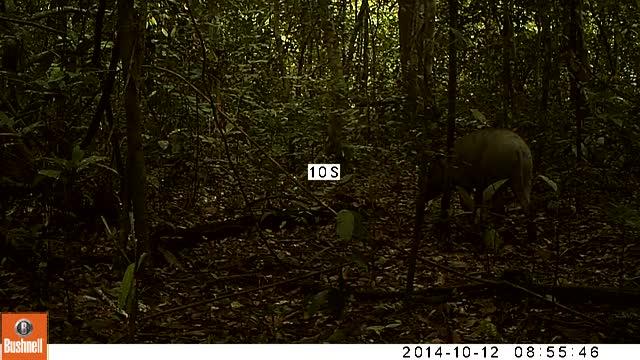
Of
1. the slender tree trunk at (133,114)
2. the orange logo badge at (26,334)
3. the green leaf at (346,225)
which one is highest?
the slender tree trunk at (133,114)

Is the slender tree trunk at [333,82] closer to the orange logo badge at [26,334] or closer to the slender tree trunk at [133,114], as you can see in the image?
the slender tree trunk at [133,114]

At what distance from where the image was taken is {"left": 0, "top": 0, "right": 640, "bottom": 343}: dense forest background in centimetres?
223

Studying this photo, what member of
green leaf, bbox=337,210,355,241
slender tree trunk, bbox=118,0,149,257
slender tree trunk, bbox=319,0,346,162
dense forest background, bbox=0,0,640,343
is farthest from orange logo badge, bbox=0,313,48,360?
slender tree trunk, bbox=319,0,346,162

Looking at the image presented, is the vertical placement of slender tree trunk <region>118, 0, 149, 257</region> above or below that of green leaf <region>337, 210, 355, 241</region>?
above

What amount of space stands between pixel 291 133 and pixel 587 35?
2.02m

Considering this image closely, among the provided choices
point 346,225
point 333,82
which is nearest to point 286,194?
point 333,82

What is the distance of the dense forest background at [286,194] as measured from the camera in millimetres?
2230

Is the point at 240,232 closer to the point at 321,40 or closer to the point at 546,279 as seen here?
the point at 546,279

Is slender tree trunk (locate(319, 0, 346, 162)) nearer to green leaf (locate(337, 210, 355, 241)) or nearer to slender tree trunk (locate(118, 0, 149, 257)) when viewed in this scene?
slender tree trunk (locate(118, 0, 149, 257))

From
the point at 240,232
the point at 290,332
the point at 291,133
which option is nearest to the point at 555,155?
the point at 291,133

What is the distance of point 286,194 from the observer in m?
3.48

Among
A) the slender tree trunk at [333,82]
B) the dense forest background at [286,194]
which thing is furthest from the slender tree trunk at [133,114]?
the slender tree trunk at [333,82]

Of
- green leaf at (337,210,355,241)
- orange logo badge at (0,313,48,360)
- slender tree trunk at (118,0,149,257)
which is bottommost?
orange logo badge at (0,313,48,360)

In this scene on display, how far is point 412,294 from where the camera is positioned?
93.7 inches
